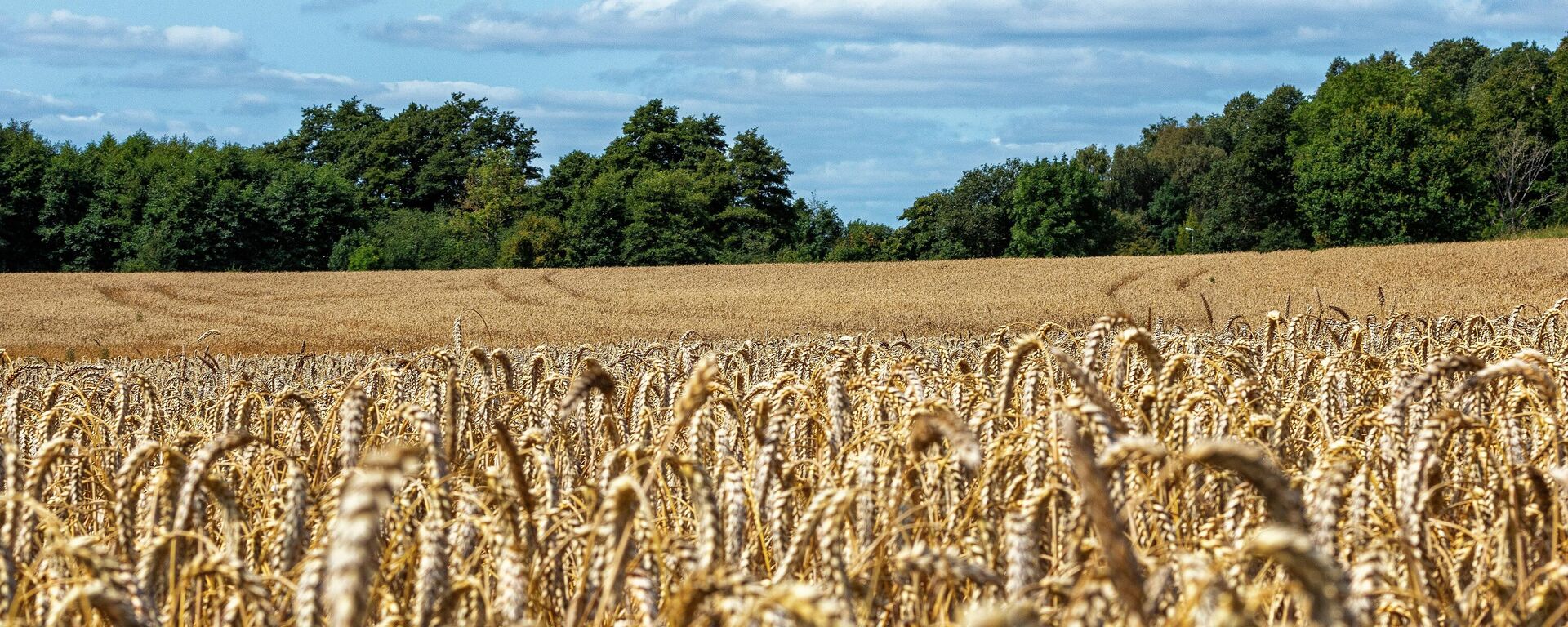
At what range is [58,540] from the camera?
72.8 inches

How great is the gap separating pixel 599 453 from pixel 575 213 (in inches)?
3325

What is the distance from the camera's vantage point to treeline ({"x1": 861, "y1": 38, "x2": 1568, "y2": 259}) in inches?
3125

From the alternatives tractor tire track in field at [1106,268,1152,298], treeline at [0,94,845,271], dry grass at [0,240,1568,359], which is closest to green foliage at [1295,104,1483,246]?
treeline at [0,94,845,271]

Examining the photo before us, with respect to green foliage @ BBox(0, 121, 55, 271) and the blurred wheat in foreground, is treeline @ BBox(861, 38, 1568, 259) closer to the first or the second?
green foliage @ BBox(0, 121, 55, 271)

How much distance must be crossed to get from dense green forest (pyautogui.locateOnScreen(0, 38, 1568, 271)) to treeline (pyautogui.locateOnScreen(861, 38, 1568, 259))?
0.17 m

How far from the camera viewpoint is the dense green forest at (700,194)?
253 feet

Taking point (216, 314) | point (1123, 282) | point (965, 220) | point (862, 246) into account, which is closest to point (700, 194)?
point (862, 246)

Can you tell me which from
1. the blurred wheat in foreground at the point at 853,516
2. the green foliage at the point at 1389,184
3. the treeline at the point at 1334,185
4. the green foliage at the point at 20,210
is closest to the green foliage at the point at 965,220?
the treeline at the point at 1334,185

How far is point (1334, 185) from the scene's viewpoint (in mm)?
82125

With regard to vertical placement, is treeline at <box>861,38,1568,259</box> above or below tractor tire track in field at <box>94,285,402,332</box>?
above

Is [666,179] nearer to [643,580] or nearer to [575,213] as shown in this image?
[575,213]

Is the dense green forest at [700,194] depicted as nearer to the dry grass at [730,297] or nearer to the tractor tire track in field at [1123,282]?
the dry grass at [730,297]

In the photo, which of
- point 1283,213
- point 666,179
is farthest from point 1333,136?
point 666,179

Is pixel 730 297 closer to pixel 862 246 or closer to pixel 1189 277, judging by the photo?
pixel 1189 277
